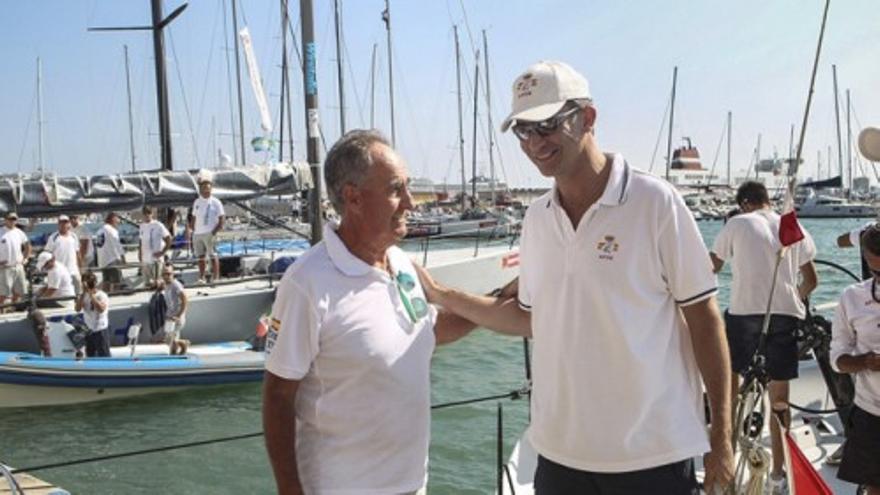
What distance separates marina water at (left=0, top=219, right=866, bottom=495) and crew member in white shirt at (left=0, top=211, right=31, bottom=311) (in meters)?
2.32

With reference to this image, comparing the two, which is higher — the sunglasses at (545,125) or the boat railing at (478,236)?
the sunglasses at (545,125)

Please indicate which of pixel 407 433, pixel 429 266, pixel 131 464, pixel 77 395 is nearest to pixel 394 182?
pixel 407 433

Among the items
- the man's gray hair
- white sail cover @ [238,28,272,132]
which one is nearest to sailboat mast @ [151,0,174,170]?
white sail cover @ [238,28,272,132]

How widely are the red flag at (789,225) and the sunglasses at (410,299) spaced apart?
1.35 metres

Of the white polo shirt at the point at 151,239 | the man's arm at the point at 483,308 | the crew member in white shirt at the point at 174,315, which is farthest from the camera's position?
the white polo shirt at the point at 151,239

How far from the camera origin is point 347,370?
2.05m

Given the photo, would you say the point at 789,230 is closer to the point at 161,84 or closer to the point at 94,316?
the point at 94,316

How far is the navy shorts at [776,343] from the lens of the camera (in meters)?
4.55

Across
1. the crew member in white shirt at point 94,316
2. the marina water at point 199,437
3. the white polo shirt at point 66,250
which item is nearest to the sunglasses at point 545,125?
the marina water at point 199,437

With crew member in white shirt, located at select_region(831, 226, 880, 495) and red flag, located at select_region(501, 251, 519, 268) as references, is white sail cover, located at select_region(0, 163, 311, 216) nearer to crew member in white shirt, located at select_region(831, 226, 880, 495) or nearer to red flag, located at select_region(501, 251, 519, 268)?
red flag, located at select_region(501, 251, 519, 268)

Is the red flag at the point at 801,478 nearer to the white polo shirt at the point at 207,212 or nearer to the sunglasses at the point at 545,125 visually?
the sunglasses at the point at 545,125

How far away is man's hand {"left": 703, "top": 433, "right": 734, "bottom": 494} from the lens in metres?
2.16

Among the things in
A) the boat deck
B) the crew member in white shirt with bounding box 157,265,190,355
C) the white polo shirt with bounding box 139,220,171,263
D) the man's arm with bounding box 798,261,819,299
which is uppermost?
the man's arm with bounding box 798,261,819,299

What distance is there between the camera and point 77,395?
1000cm
